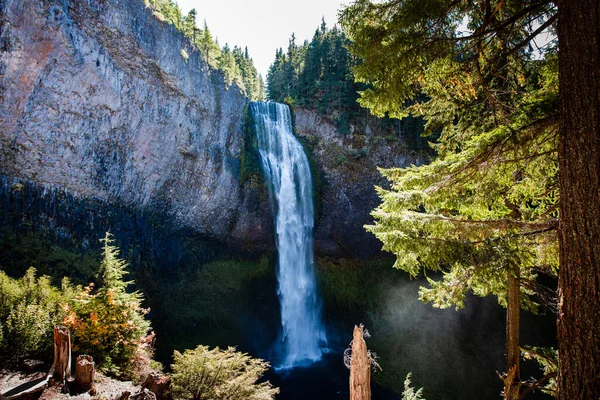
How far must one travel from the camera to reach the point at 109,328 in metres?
8.55

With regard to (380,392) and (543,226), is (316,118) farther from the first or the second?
(543,226)

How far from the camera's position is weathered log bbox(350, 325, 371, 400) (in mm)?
4377

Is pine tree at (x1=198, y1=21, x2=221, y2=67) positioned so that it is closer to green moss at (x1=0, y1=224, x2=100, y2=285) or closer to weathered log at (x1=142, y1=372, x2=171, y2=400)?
green moss at (x1=0, y1=224, x2=100, y2=285)

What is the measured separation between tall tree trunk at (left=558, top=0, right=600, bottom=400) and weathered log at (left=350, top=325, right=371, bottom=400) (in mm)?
2199

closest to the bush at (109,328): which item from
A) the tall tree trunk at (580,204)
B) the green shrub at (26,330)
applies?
the green shrub at (26,330)

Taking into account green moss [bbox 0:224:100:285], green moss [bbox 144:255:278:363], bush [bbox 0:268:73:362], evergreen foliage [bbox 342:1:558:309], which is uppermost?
evergreen foliage [bbox 342:1:558:309]

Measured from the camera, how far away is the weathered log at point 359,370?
4377mm

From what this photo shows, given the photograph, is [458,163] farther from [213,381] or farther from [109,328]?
[109,328]

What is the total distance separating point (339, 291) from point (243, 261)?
296 inches

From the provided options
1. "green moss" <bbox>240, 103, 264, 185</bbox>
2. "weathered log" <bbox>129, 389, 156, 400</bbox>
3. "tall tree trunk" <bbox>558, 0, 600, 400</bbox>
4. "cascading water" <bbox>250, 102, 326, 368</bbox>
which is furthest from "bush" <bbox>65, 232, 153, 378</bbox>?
"green moss" <bbox>240, 103, 264, 185</bbox>

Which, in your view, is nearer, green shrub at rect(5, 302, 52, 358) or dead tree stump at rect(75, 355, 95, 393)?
dead tree stump at rect(75, 355, 95, 393)

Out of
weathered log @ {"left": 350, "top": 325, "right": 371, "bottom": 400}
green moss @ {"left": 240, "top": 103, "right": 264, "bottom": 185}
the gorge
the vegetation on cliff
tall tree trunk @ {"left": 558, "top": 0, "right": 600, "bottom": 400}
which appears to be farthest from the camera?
the vegetation on cliff

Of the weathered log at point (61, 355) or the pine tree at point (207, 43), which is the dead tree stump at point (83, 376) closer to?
the weathered log at point (61, 355)

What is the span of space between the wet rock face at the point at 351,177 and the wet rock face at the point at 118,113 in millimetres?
6263
